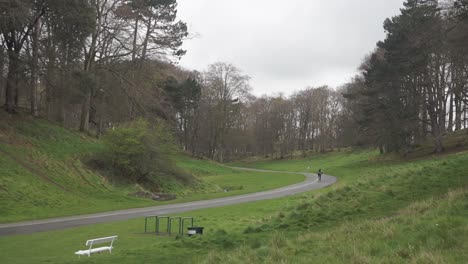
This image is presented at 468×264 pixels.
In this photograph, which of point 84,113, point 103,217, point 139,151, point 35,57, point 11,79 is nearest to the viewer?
point 103,217

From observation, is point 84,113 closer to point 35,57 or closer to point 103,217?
point 35,57

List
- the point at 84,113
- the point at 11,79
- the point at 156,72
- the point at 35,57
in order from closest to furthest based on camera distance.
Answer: the point at 11,79 < the point at 35,57 < the point at 84,113 < the point at 156,72

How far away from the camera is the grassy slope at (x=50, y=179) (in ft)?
85.9

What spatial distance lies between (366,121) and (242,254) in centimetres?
4896

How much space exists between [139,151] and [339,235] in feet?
95.3

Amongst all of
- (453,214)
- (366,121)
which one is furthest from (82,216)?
(366,121)

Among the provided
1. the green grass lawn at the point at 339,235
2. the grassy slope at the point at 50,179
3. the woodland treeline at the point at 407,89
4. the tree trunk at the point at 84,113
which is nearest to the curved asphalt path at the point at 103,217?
the grassy slope at the point at 50,179

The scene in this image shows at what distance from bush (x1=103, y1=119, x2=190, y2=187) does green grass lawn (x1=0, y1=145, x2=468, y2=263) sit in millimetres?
14988

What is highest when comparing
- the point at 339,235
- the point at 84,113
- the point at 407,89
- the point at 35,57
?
the point at 407,89

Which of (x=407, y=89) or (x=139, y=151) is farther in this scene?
(x=407, y=89)

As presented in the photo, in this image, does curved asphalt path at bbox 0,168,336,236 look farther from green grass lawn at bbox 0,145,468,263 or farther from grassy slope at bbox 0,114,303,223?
green grass lawn at bbox 0,145,468,263

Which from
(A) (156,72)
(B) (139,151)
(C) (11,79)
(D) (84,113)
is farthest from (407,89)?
(C) (11,79)

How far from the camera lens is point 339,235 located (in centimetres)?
902

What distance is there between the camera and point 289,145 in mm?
110125
